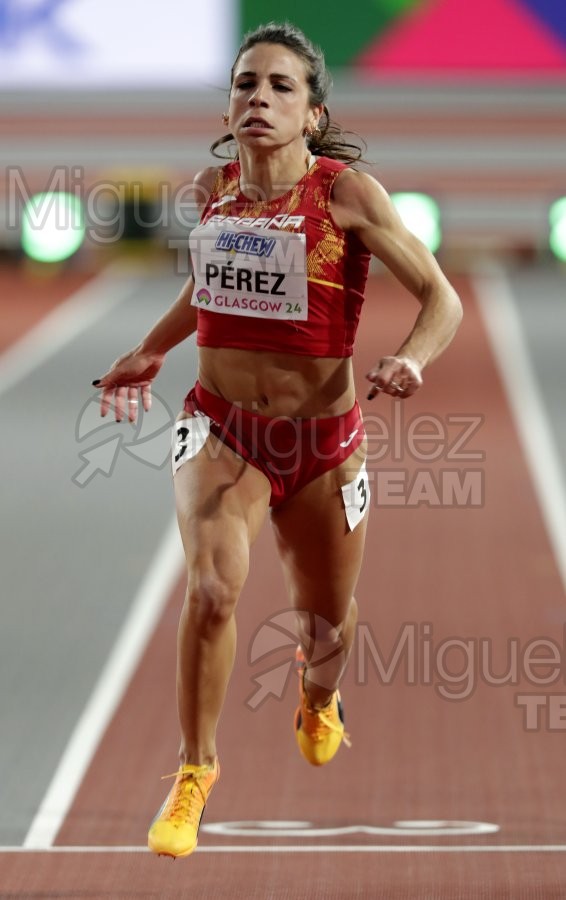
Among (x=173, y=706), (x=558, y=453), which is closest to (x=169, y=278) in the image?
(x=558, y=453)

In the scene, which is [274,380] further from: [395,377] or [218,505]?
[395,377]

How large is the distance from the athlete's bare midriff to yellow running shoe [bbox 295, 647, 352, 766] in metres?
1.18

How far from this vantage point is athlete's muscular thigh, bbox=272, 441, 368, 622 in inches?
202

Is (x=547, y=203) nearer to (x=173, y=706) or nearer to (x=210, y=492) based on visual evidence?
(x=173, y=706)

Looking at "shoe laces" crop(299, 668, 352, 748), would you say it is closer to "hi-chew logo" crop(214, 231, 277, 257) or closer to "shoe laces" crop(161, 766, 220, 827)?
"shoe laces" crop(161, 766, 220, 827)

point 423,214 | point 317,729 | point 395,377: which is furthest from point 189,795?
point 423,214

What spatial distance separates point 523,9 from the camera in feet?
78.8

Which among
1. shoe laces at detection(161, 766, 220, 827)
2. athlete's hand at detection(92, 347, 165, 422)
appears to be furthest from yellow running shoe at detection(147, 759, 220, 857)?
athlete's hand at detection(92, 347, 165, 422)

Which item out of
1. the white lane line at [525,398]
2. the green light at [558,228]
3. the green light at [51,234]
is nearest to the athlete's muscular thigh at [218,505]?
the white lane line at [525,398]

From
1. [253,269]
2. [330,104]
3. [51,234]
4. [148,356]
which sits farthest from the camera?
[51,234]

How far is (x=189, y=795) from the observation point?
4.71 meters

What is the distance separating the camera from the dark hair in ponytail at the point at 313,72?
194 inches

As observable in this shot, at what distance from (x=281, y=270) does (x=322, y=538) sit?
0.85 m

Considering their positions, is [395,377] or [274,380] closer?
[395,377]
